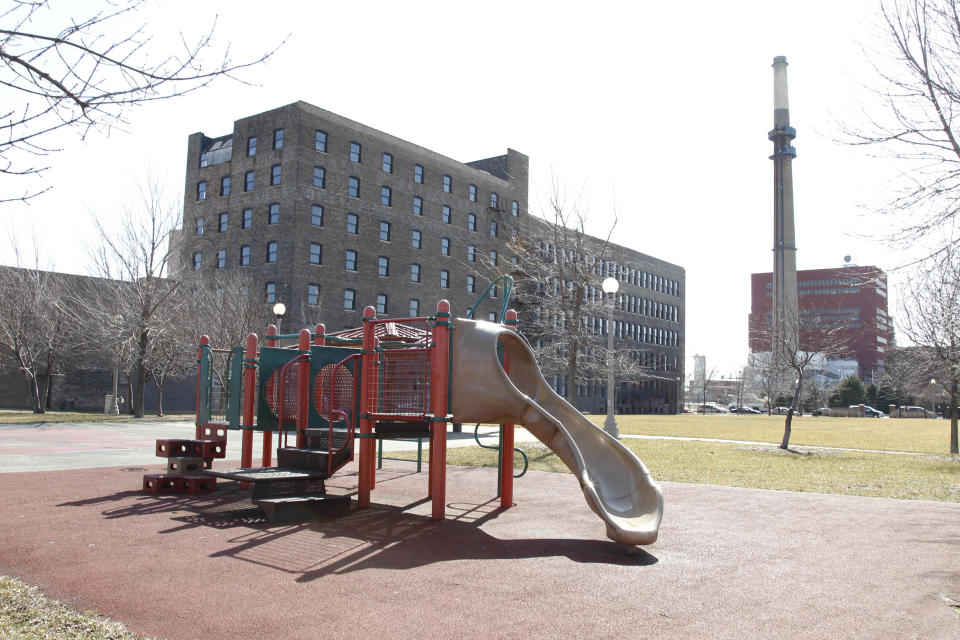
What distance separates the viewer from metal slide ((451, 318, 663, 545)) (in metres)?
8.38

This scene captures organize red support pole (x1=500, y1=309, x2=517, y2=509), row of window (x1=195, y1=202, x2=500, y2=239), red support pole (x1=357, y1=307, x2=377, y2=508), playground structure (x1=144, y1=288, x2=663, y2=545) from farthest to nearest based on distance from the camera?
1. row of window (x1=195, y1=202, x2=500, y2=239)
2. red support pole (x1=500, y1=309, x2=517, y2=509)
3. red support pole (x1=357, y1=307, x2=377, y2=508)
4. playground structure (x1=144, y1=288, x2=663, y2=545)

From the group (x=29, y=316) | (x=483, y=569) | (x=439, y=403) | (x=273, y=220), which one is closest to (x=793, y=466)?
(x=439, y=403)

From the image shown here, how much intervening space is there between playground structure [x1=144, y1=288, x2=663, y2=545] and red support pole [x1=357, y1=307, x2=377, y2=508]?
1 centimetres

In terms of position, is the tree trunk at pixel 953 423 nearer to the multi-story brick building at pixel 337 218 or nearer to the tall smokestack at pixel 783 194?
the multi-story brick building at pixel 337 218

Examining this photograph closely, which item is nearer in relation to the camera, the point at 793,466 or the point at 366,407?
the point at 366,407

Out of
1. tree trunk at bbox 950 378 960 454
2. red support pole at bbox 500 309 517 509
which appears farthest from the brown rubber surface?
Answer: tree trunk at bbox 950 378 960 454

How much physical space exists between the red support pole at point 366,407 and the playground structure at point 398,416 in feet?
0.05

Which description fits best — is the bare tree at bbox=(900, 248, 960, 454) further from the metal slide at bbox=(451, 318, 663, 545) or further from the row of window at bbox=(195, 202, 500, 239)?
the row of window at bbox=(195, 202, 500, 239)

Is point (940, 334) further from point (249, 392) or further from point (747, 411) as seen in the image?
point (747, 411)

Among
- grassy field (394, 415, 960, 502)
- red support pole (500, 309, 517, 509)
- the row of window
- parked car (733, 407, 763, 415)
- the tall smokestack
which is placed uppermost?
the tall smokestack

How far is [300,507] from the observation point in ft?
30.0

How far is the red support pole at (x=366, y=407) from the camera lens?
1007cm

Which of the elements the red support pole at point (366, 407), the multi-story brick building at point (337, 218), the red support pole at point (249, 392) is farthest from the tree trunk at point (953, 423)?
the red support pole at point (249, 392)

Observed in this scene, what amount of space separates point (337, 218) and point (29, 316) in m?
18.9
